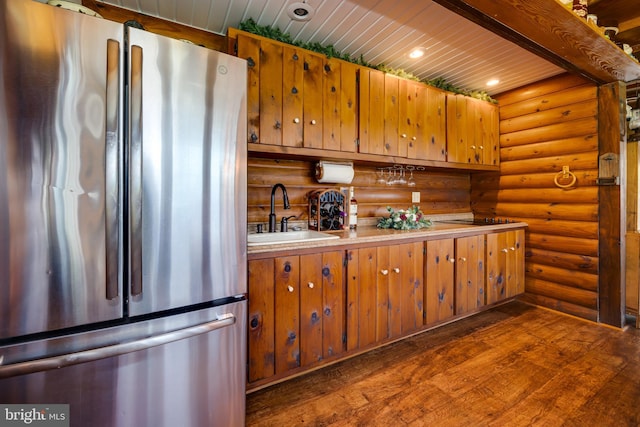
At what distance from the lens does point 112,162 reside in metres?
1.06

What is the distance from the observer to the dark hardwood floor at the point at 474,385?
5.11 feet

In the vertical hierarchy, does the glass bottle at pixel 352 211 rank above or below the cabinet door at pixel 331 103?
below

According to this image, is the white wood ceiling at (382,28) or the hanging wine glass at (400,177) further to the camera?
the hanging wine glass at (400,177)

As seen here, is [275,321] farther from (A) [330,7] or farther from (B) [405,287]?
(A) [330,7]

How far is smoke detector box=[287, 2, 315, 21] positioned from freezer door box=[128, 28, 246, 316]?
2.68ft

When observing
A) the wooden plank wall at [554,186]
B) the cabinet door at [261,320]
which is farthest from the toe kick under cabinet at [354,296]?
the wooden plank wall at [554,186]

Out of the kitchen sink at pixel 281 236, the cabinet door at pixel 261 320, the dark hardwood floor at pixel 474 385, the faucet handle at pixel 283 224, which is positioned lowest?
the dark hardwood floor at pixel 474 385

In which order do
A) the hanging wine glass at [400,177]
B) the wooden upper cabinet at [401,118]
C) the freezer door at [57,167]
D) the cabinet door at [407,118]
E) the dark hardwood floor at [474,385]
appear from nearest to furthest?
the freezer door at [57,167] → the dark hardwood floor at [474,385] → the wooden upper cabinet at [401,118] → the cabinet door at [407,118] → the hanging wine glass at [400,177]

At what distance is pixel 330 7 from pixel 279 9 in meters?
0.34

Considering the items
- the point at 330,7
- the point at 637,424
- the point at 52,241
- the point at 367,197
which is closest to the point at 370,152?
the point at 367,197

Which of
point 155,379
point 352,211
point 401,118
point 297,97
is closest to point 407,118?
point 401,118

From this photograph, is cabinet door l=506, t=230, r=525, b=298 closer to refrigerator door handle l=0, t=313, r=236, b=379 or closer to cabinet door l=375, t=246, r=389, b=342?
cabinet door l=375, t=246, r=389, b=342

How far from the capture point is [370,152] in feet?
7.91

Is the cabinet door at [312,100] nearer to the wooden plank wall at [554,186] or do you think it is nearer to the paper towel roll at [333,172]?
the paper towel roll at [333,172]
